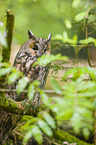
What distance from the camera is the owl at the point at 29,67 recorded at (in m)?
1.31

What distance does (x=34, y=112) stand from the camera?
46.3 inches

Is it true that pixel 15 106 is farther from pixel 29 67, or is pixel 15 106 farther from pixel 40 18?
pixel 40 18

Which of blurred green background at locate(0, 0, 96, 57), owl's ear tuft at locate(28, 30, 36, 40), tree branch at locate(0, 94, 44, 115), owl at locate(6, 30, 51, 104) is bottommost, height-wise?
tree branch at locate(0, 94, 44, 115)

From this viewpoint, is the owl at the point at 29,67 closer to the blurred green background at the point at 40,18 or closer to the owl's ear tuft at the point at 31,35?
the owl's ear tuft at the point at 31,35

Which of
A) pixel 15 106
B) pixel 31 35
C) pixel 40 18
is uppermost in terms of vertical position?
pixel 40 18

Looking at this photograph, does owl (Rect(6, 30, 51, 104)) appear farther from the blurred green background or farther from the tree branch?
the tree branch

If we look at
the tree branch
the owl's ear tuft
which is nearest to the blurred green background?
the owl's ear tuft

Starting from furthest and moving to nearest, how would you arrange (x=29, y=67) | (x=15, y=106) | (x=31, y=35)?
(x=31, y=35) → (x=29, y=67) → (x=15, y=106)

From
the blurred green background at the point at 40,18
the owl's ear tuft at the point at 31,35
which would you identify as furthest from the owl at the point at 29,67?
the blurred green background at the point at 40,18

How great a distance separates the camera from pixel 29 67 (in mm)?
1596

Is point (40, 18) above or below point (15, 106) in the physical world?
above

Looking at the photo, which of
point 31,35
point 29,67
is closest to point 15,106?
point 29,67

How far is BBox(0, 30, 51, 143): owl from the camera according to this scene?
4.28ft

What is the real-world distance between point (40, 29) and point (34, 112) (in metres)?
0.99
